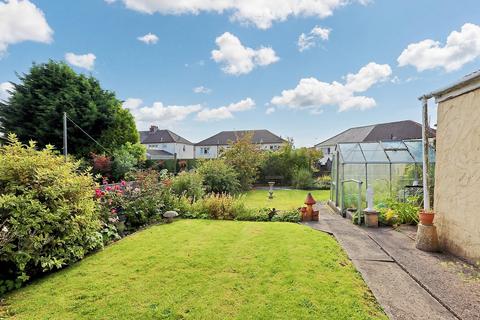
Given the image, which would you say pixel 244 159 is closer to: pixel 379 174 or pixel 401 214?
pixel 379 174

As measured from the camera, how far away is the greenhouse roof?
29.5 feet

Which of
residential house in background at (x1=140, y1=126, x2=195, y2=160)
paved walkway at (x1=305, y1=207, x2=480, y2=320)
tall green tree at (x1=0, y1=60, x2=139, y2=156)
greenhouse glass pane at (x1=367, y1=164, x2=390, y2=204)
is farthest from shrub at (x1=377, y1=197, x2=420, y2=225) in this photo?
residential house in background at (x1=140, y1=126, x2=195, y2=160)

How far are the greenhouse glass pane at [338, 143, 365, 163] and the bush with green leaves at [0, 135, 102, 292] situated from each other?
26.4 ft

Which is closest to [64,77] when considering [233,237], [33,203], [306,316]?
[33,203]

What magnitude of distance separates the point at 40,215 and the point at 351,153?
9.16 m

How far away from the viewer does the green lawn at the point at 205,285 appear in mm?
2959

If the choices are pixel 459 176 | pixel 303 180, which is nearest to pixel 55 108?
pixel 303 180

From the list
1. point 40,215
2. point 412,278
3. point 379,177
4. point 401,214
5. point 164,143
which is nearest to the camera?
point 412,278

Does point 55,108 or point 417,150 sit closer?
point 417,150

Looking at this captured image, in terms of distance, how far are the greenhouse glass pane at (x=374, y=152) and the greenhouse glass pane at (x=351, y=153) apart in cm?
20

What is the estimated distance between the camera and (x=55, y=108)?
14.8 metres

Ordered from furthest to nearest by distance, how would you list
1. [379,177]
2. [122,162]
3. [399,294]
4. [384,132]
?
[384,132]
[122,162]
[379,177]
[399,294]

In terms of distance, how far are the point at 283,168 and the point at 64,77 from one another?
16.1m

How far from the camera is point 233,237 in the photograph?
19.5 ft
